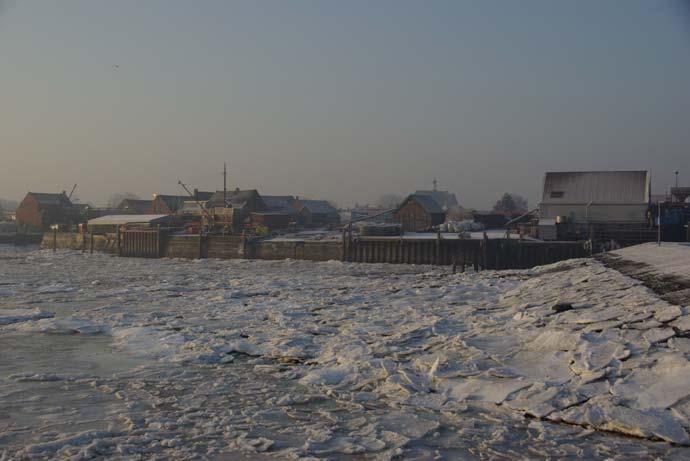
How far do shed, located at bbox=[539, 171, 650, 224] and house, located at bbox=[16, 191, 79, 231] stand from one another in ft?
211

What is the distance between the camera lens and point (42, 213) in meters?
87.4

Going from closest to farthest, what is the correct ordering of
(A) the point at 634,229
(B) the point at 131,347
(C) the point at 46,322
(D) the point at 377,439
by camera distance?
(D) the point at 377,439 < (B) the point at 131,347 < (C) the point at 46,322 < (A) the point at 634,229

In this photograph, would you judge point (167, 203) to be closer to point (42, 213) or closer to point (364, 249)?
point (42, 213)

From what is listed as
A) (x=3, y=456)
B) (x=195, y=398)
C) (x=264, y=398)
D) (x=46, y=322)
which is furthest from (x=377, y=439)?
(x=46, y=322)

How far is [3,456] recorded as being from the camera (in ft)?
26.5

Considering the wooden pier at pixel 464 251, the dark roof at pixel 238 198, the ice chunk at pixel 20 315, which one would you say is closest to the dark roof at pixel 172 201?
the dark roof at pixel 238 198

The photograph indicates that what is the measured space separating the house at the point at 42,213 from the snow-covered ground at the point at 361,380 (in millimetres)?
73082

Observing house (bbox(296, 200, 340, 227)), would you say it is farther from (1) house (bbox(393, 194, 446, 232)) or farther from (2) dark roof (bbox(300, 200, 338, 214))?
(1) house (bbox(393, 194, 446, 232))

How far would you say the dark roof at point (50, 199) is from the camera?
291 feet

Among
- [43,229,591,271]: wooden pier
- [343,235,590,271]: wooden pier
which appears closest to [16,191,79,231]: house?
[43,229,591,271]: wooden pier

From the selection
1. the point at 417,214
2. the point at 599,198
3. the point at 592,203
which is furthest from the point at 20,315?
the point at 417,214

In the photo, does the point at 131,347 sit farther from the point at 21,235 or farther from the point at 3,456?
the point at 21,235

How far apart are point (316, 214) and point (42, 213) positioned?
3721 centimetres

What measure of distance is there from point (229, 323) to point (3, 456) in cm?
1035
